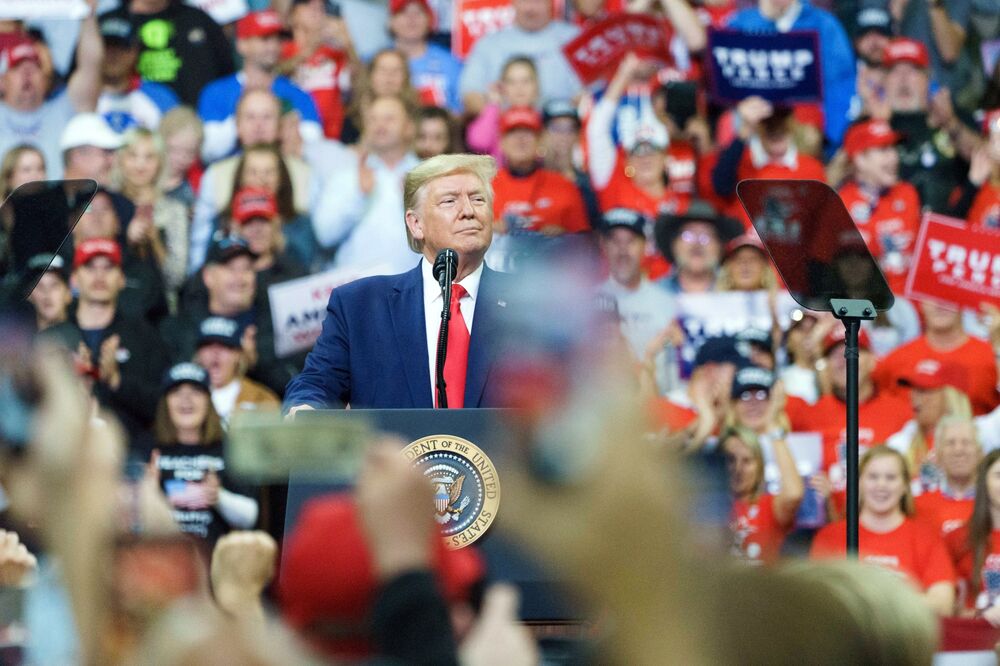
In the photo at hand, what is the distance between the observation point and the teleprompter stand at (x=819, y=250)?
392cm

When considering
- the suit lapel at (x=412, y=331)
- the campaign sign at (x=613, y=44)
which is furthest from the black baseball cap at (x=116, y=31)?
the suit lapel at (x=412, y=331)

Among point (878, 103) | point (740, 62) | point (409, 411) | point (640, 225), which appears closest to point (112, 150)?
point (640, 225)

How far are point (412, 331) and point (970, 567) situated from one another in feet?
8.75

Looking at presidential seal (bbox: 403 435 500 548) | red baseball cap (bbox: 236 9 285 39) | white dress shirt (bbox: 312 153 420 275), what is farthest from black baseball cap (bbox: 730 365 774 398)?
presidential seal (bbox: 403 435 500 548)

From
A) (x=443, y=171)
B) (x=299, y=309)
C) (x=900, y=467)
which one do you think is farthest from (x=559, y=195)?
(x=443, y=171)

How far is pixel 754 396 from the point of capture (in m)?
6.47

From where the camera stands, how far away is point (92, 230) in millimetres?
7273

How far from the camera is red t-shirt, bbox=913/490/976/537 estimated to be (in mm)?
5896

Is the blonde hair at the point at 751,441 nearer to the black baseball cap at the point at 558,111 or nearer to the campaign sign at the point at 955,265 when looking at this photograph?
the campaign sign at the point at 955,265

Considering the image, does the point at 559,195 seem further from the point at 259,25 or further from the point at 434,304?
the point at 434,304

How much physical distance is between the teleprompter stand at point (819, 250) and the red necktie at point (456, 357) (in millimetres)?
718

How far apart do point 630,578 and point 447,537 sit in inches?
77.3

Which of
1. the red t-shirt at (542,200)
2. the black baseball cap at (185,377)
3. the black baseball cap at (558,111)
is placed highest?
the black baseball cap at (558,111)

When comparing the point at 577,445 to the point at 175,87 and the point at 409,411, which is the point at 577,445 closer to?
the point at 409,411
